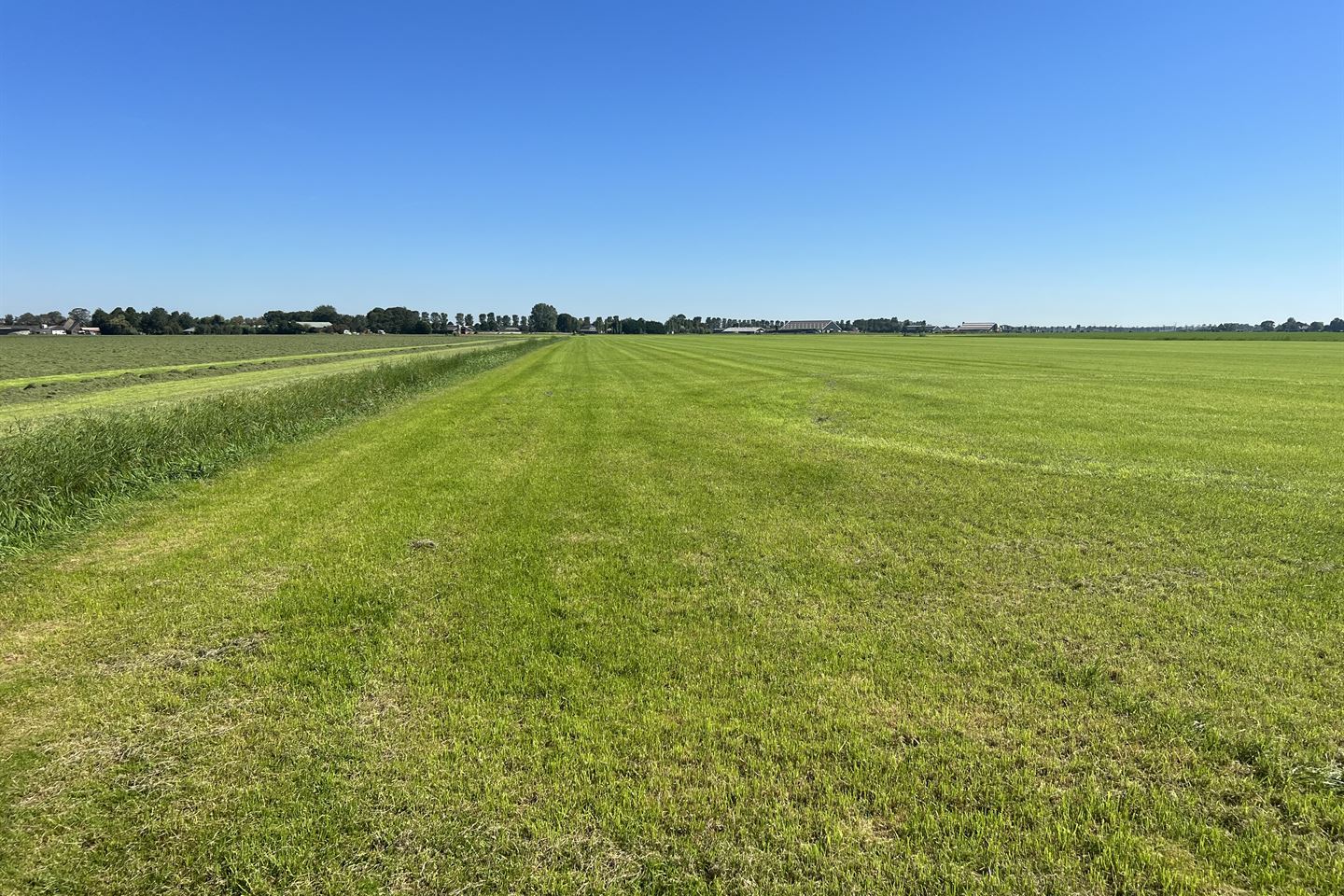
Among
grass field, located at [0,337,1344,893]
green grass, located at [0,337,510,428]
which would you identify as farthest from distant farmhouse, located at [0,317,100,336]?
grass field, located at [0,337,1344,893]

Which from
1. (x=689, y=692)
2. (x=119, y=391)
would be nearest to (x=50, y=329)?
(x=119, y=391)

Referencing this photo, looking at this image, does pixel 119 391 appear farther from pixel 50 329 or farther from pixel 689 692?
pixel 50 329

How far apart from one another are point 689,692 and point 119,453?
11.3 m

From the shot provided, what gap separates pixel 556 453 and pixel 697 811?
997cm

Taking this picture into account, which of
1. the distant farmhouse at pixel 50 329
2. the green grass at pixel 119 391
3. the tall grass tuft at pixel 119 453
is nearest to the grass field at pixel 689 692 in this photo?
the tall grass tuft at pixel 119 453

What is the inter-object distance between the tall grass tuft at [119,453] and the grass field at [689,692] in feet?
2.81

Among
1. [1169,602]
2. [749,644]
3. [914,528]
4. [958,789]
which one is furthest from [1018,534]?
[958,789]

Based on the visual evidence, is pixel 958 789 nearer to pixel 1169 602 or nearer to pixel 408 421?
pixel 1169 602

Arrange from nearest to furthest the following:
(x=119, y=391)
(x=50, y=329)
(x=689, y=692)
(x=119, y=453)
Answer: (x=689, y=692) → (x=119, y=453) → (x=119, y=391) → (x=50, y=329)

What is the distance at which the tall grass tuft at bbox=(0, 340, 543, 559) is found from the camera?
306 inches

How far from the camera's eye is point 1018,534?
23.5 ft

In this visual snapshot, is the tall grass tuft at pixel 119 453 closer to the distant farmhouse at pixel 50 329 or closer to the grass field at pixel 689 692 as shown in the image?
the grass field at pixel 689 692

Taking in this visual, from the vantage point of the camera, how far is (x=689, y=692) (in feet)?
13.6

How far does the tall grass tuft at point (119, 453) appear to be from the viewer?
306 inches
